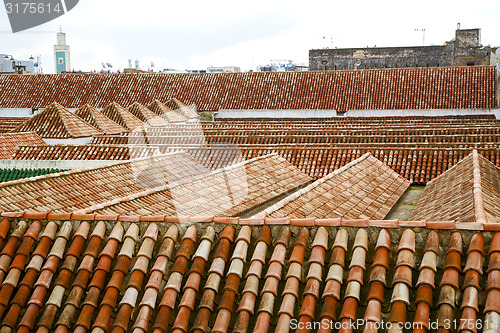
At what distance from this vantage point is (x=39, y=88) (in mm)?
34406

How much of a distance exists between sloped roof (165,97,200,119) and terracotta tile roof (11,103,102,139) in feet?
31.5

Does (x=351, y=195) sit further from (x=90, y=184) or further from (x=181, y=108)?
(x=181, y=108)

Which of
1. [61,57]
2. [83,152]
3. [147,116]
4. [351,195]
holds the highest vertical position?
[61,57]

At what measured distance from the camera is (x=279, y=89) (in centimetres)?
3148

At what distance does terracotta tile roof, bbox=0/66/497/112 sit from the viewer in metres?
28.6

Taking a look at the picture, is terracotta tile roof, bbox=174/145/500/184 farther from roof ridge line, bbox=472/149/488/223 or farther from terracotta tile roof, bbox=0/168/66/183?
terracotta tile roof, bbox=0/168/66/183

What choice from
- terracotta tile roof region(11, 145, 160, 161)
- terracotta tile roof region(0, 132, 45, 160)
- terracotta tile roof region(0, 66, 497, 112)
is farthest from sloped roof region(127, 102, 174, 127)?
terracotta tile roof region(11, 145, 160, 161)

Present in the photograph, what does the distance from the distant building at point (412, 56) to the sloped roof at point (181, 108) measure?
18.1 meters

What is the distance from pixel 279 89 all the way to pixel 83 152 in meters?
17.8

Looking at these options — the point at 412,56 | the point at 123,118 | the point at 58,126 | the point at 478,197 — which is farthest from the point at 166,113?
the point at 412,56

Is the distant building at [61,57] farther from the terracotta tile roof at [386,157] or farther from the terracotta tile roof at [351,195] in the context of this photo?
the terracotta tile roof at [351,195]

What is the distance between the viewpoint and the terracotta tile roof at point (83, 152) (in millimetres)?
14977

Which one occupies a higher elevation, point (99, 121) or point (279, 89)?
point (279, 89)

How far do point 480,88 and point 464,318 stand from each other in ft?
88.5
